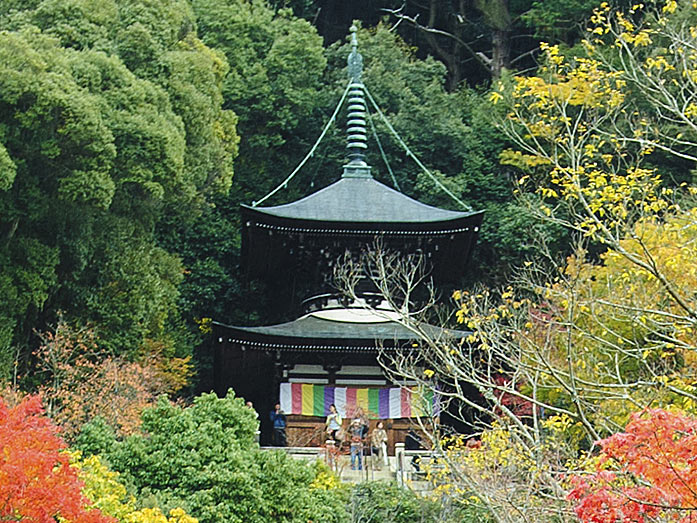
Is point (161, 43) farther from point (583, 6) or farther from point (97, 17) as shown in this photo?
point (583, 6)

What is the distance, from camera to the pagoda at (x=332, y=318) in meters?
20.6

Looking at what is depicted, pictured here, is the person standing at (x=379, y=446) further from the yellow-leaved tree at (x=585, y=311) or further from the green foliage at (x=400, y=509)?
the green foliage at (x=400, y=509)

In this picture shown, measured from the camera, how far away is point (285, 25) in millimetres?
29406

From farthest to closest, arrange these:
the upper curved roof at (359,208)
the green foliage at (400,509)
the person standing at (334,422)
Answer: the upper curved roof at (359,208) → the person standing at (334,422) → the green foliage at (400,509)

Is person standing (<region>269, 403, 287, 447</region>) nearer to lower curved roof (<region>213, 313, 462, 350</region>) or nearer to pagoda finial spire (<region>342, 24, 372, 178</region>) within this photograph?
lower curved roof (<region>213, 313, 462, 350</region>)

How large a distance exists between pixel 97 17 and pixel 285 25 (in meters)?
8.99

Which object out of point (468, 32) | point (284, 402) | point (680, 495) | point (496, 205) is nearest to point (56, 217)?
point (284, 402)

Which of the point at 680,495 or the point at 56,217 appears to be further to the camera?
the point at 56,217

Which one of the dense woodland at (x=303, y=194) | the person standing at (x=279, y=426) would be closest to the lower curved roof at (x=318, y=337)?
the dense woodland at (x=303, y=194)

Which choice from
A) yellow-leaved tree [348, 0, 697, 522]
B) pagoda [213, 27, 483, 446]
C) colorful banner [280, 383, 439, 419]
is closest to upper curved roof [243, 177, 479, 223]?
pagoda [213, 27, 483, 446]

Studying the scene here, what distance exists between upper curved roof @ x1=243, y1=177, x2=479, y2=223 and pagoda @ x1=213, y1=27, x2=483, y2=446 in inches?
0.8

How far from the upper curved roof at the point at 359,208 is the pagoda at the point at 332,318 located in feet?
0.07

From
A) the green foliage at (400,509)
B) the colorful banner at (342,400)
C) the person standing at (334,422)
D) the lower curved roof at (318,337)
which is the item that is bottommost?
the green foliage at (400,509)

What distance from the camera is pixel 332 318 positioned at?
2177cm
